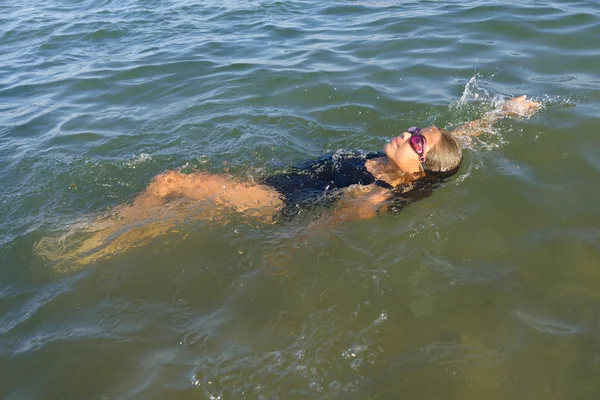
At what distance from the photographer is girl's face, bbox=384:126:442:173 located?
15.1 feet

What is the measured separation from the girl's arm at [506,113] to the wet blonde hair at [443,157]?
1515 mm

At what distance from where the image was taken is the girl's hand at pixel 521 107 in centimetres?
626

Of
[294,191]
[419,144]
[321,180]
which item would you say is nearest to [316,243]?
[294,191]

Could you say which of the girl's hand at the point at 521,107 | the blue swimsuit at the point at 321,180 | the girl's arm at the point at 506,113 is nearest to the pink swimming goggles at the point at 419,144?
the blue swimsuit at the point at 321,180

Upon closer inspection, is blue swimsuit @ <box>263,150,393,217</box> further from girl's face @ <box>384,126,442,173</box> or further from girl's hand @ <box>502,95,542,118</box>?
girl's hand @ <box>502,95,542,118</box>

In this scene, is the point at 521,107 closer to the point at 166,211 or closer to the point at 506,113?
the point at 506,113

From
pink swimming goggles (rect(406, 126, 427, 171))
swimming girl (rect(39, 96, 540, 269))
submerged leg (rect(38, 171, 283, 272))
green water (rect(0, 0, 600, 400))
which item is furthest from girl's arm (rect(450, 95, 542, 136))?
submerged leg (rect(38, 171, 283, 272))

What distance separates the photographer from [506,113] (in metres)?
6.34

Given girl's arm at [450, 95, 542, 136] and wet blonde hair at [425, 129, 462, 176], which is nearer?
wet blonde hair at [425, 129, 462, 176]

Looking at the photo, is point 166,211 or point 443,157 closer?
point 443,157

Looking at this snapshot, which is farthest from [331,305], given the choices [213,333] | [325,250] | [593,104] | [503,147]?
[593,104]

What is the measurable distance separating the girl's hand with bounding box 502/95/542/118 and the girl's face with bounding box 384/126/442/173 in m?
2.34

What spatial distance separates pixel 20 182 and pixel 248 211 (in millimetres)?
3358

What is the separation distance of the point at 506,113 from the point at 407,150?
265cm
